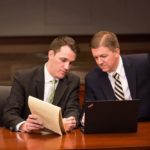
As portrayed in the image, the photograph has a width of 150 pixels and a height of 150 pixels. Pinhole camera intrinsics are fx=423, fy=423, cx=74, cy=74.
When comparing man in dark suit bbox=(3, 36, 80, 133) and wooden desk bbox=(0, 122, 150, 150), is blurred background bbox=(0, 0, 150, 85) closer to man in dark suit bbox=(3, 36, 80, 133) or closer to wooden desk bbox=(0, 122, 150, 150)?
man in dark suit bbox=(3, 36, 80, 133)

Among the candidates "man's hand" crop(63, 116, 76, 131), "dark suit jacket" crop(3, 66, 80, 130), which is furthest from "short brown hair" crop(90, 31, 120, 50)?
"man's hand" crop(63, 116, 76, 131)

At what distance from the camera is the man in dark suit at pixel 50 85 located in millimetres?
3016

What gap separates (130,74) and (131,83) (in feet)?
0.27

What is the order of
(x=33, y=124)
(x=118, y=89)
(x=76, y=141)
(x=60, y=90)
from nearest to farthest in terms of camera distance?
(x=76, y=141) < (x=33, y=124) < (x=60, y=90) < (x=118, y=89)

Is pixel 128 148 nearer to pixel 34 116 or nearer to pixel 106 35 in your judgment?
pixel 34 116

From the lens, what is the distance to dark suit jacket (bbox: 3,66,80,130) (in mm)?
3006

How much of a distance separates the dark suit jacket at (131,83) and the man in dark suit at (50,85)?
0.17 meters

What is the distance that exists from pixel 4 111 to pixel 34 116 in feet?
Result: 1.34

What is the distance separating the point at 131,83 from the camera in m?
3.28

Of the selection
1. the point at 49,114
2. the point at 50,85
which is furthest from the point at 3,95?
the point at 49,114

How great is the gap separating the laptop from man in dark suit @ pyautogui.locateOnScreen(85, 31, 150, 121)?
1.80 feet

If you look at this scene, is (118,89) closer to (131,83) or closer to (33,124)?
(131,83)

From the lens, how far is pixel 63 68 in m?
3.02

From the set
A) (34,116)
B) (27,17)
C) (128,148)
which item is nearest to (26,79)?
(34,116)
